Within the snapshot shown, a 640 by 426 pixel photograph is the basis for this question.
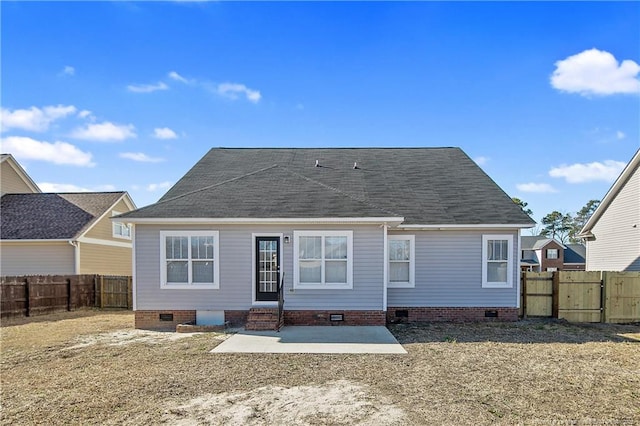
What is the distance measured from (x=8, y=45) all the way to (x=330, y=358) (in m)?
12.8

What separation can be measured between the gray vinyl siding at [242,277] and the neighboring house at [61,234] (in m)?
7.35

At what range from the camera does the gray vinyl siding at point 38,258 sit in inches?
689

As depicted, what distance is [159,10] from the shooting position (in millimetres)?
11461

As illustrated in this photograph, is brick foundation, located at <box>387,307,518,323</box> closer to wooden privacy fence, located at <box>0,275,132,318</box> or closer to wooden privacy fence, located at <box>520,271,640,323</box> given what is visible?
wooden privacy fence, located at <box>520,271,640,323</box>

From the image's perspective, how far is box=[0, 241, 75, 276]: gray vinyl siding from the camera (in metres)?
17.5

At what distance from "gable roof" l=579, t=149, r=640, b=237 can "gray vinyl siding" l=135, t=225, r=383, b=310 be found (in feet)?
43.8

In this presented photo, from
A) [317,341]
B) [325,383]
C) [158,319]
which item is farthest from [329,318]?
[158,319]

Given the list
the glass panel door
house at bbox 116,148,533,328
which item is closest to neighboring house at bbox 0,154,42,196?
house at bbox 116,148,533,328

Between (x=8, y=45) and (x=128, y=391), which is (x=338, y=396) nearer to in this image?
(x=128, y=391)

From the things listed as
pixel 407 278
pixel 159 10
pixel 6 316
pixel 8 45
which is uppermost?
pixel 159 10

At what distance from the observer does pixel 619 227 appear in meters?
17.8

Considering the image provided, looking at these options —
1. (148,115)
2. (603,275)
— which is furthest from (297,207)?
(603,275)

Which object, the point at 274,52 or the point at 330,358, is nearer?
the point at 330,358

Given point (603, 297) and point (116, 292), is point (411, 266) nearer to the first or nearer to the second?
point (603, 297)
